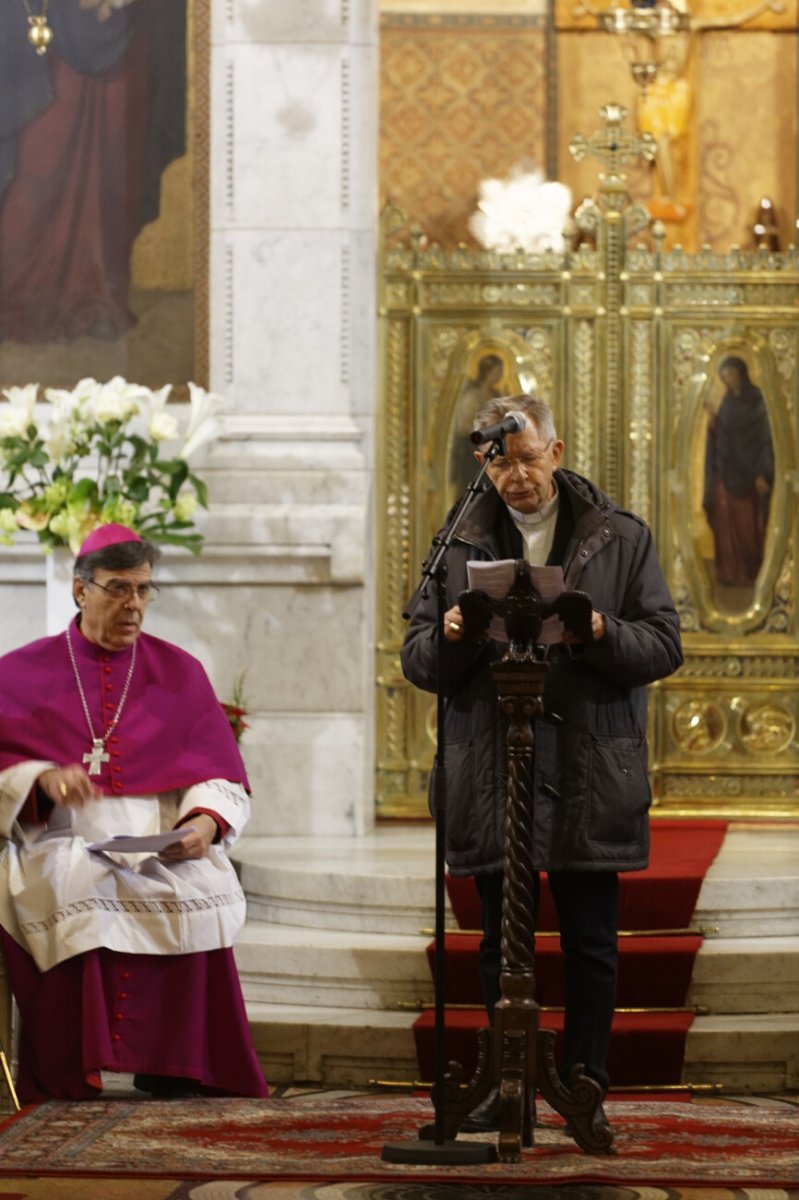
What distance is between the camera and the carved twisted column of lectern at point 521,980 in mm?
5281

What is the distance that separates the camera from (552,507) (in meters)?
5.69

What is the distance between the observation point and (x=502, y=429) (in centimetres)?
523

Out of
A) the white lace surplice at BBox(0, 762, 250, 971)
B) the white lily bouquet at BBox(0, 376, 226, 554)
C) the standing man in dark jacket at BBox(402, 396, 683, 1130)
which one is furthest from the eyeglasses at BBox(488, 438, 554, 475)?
the white lily bouquet at BBox(0, 376, 226, 554)

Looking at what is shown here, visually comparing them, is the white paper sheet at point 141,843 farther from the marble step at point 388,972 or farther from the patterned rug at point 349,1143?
the marble step at point 388,972

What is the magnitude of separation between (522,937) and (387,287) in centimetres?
495

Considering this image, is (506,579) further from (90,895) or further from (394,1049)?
(394,1049)

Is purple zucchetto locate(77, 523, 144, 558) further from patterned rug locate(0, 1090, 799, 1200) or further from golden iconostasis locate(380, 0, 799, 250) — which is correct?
golden iconostasis locate(380, 0, 799, 250)

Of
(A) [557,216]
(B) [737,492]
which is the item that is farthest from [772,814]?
(A) [557,216]

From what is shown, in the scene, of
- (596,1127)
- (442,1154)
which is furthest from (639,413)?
(442,1154)

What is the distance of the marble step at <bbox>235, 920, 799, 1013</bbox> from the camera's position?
701 centimetres

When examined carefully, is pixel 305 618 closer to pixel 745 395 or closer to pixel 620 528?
pixel 745 395

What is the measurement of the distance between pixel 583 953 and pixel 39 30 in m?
5.33

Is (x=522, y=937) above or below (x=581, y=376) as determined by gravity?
below

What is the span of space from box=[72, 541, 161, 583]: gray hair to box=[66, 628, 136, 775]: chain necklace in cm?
29
